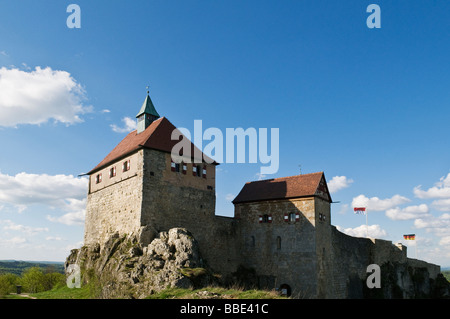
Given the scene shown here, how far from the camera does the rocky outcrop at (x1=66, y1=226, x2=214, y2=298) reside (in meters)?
24.4

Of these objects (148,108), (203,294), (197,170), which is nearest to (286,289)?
(197,170)

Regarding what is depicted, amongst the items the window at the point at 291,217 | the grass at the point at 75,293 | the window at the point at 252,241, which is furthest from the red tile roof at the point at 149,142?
the grass at the point at 75,293

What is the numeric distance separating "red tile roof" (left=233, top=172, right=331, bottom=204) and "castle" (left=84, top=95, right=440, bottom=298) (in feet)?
0.32

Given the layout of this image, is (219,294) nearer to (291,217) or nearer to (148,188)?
(148,188)

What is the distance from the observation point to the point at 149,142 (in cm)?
3231

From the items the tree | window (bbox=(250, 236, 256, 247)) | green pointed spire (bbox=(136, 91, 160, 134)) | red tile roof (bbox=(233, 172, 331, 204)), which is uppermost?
green pointed spire (bbox=(136, 91, 160, 134))

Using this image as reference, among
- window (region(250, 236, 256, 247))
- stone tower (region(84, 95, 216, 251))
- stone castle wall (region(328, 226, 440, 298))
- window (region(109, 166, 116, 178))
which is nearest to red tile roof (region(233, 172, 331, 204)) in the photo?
window (region(250, 236, 256, 247))

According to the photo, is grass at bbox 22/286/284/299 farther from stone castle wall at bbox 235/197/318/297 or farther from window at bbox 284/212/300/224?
window at bbox 284/212/300/224

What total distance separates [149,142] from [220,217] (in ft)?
32.6

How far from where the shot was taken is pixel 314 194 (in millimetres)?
35406
